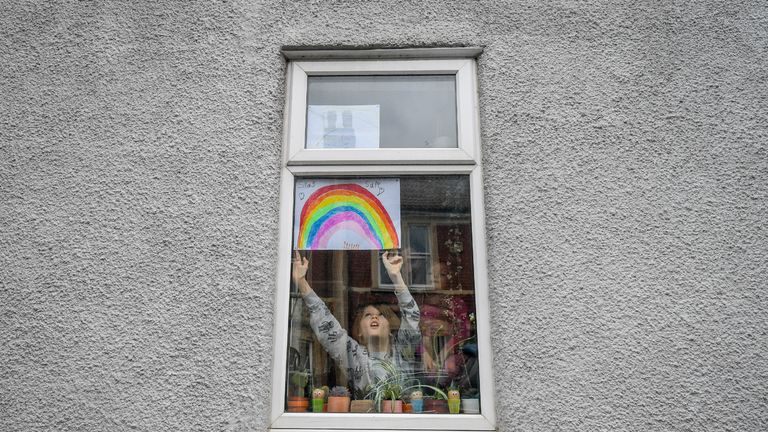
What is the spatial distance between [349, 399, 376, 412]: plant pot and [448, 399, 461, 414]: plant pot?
37 centimetres

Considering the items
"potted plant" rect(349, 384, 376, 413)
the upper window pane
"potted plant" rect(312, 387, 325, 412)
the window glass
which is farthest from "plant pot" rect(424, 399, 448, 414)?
the upper window pane

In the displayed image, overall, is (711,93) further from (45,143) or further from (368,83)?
(45,143)

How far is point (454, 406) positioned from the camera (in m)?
2.33

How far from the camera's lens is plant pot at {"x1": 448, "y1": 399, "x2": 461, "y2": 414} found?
2.32 m

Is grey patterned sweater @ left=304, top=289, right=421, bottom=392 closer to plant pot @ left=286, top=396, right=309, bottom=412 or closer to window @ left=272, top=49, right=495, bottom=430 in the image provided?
window @ left=272, top=49, right=495, bottom=430

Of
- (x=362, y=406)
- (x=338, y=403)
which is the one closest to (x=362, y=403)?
(x=362, y=406)

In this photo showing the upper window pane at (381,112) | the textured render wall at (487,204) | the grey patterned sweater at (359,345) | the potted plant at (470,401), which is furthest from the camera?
the upper window pane at (381,112)

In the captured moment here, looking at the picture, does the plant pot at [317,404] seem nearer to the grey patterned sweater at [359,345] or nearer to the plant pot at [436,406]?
the grey patterned sweater at [359,345]

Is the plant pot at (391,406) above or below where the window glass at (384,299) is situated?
below

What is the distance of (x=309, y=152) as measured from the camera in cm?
257

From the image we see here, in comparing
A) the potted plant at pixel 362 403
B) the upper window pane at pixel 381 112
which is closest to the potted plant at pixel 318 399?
the potted plant at pixel 362 403

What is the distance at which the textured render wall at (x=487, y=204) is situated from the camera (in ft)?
7.27

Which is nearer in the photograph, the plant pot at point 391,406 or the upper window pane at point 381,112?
the plant pot at point 391,406

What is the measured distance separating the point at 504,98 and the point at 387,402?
1621 millimetres
